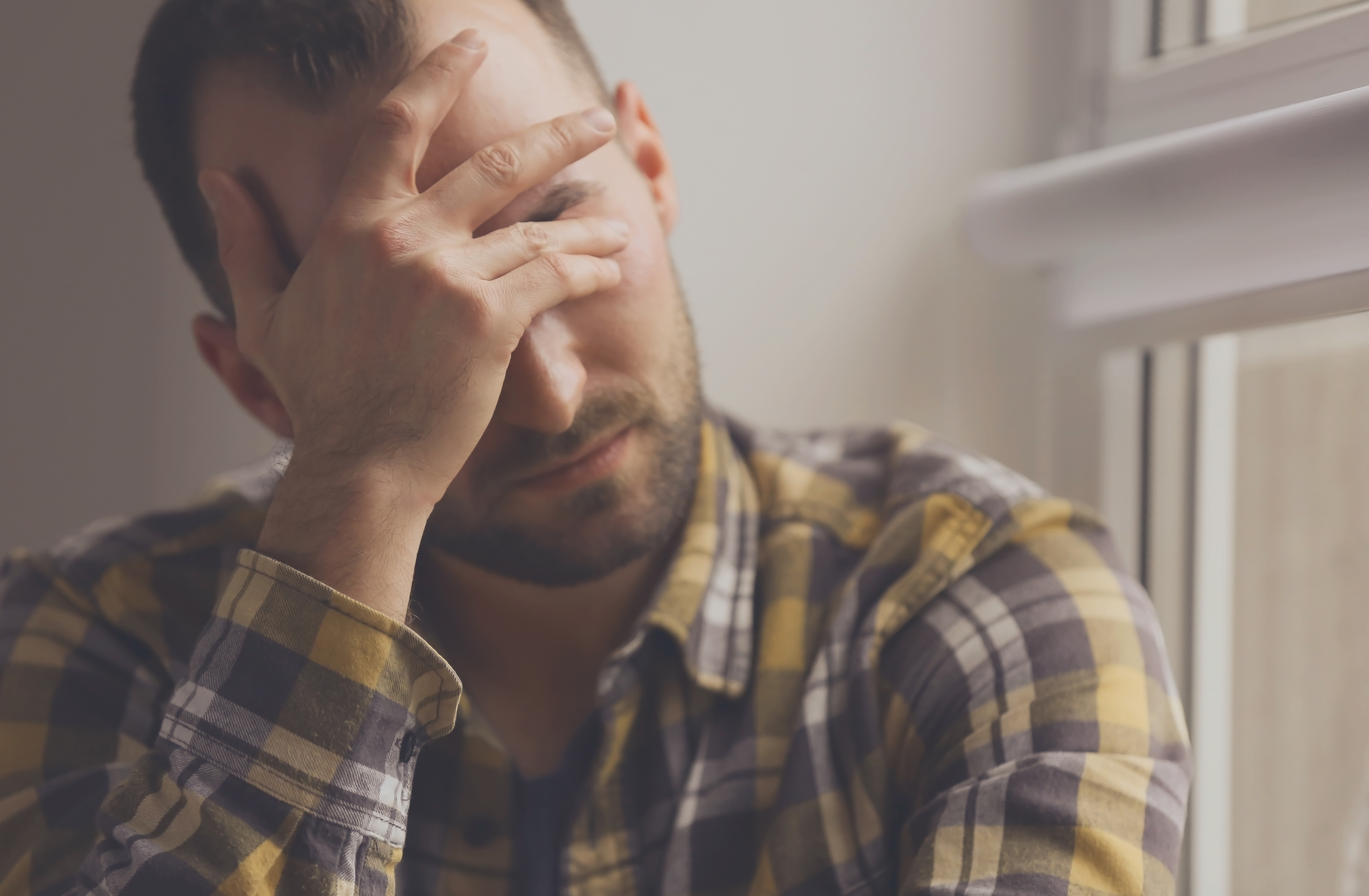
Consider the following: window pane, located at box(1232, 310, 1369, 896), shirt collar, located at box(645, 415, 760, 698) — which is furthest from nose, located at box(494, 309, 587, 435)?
window pane, located at box(1232, 310, 1369, 896)

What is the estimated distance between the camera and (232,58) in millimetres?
927

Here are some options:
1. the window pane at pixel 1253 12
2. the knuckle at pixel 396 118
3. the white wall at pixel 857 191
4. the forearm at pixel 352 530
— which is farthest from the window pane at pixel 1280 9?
the forearm at pixel 352 530

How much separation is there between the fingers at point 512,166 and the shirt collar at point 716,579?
349 mm

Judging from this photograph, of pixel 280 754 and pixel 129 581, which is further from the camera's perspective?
pixel 129 581

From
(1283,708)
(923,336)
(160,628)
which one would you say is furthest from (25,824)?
(1283,708)

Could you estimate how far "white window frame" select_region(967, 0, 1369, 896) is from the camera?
2.94 feet

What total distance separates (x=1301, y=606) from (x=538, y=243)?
0.90 m

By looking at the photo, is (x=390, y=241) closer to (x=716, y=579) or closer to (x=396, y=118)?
(x=396, y=118)

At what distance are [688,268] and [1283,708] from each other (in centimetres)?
89

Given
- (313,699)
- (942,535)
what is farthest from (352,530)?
(942,535)

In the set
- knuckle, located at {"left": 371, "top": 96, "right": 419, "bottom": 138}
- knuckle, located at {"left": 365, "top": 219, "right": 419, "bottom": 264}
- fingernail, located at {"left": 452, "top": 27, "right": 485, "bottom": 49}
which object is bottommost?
knuckle, located at {"left": 365, "top": 219, "right": 419, "bottom": 264}

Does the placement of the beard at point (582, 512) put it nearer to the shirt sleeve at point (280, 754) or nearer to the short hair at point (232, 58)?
the shirt sleeve at point (280, 754)

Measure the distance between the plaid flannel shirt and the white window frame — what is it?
11.8 inches

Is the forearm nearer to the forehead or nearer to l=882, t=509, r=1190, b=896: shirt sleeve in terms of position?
the forehead
